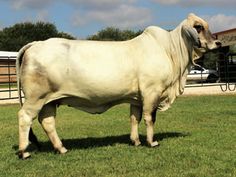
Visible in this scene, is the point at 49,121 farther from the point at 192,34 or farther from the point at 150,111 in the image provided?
the point at 192,34

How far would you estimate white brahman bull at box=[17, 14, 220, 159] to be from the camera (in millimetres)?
7879

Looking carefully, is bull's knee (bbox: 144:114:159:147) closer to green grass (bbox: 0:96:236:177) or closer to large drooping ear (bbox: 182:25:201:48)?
green grass (bbox: 0:96:236:177)

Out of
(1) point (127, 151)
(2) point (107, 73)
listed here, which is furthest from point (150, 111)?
(2) point (107, 73)

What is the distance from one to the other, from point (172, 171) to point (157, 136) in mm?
3313

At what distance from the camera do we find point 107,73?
320 inches

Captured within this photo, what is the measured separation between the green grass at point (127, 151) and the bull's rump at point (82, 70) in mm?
1015

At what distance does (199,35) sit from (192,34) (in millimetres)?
188

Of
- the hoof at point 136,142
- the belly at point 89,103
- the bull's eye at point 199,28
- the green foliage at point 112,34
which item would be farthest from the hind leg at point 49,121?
the green foliage at point 112,34

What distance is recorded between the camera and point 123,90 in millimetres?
8297

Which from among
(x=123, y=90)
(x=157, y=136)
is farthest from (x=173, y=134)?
(x=123, y=90)

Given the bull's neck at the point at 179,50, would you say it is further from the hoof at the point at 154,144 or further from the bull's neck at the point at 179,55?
the hoof at the point at 154,144

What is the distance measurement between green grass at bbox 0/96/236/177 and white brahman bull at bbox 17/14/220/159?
1.51 ft

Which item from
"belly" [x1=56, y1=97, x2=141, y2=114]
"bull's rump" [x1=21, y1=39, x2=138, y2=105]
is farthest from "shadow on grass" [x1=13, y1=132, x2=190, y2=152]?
"bull's rump" [x1=21, y1=39, x2=138, y2=105]

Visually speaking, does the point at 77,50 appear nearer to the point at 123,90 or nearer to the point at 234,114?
the point at 123,90
